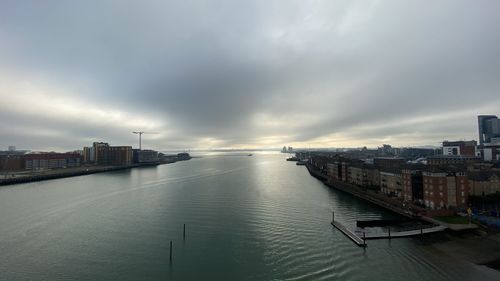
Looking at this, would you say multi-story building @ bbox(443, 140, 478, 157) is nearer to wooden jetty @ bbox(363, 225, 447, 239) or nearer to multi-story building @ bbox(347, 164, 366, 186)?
multi-story building @ bbox(347, 164, 366, 186)

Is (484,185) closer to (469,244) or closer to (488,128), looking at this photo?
(469,244)

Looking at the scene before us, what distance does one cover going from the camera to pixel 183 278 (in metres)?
12.2

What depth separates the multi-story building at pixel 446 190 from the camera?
20953mm

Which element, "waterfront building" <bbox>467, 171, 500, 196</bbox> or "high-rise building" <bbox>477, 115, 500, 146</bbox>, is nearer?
"waterfront building" <bbox>467, 171, 500, 196</bbox>

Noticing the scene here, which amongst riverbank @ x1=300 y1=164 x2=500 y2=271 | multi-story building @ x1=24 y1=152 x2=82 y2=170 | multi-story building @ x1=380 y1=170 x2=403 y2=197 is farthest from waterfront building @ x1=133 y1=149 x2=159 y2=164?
riverbank @ x1=300 y1=164 x2=500 y2=271

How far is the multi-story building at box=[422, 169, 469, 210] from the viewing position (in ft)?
68.7

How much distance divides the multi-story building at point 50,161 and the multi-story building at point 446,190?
88322 mm

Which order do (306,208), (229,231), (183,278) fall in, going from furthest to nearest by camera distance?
(306,208) → (229,231) → (183,278)

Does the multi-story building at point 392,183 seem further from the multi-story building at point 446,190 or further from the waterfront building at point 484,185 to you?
the waterfront building at point 484,185

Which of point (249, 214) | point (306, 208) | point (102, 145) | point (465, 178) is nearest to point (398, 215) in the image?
point (465, 178)

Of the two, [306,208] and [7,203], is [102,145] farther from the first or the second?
[306,208]

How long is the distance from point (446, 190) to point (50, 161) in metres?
92.5

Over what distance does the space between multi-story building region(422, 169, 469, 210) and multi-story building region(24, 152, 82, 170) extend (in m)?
88.3

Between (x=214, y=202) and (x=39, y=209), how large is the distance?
16.1 meters
